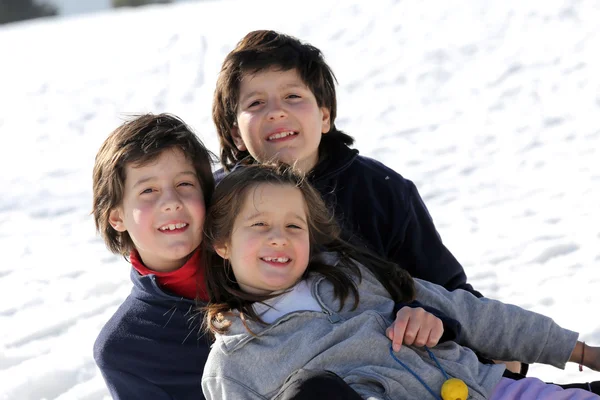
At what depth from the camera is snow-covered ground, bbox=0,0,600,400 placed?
354 centimetres

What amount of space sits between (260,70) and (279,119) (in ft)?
0.65

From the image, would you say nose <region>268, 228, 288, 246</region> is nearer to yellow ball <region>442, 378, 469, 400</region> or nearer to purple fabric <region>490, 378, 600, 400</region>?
yellow ball <region>442, 378, 469, 400</region>

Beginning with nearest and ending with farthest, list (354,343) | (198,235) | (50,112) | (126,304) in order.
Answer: (354,343)
(198,235)
(126,304)
(50,112)

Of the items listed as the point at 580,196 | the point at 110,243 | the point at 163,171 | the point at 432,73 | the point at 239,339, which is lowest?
the point at 239,339

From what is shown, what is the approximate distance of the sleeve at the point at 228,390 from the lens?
6.52ft

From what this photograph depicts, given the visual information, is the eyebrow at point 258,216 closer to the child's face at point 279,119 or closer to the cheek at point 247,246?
the cheek at point 247,246

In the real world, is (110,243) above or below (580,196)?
below

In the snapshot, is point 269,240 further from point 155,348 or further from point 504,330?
point 504,330

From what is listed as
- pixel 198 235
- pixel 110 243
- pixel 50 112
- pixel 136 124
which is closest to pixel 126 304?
pixel 110 243

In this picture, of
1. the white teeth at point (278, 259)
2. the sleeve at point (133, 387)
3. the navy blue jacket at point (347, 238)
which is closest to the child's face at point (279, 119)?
the navy blue jacket at point (347, 238)

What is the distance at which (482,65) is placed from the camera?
671 cm

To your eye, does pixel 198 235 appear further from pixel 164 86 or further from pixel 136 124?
pixel 164 86

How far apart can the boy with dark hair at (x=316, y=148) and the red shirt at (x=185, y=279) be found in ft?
1.25

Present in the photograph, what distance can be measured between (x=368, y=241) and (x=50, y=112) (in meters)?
5.46
